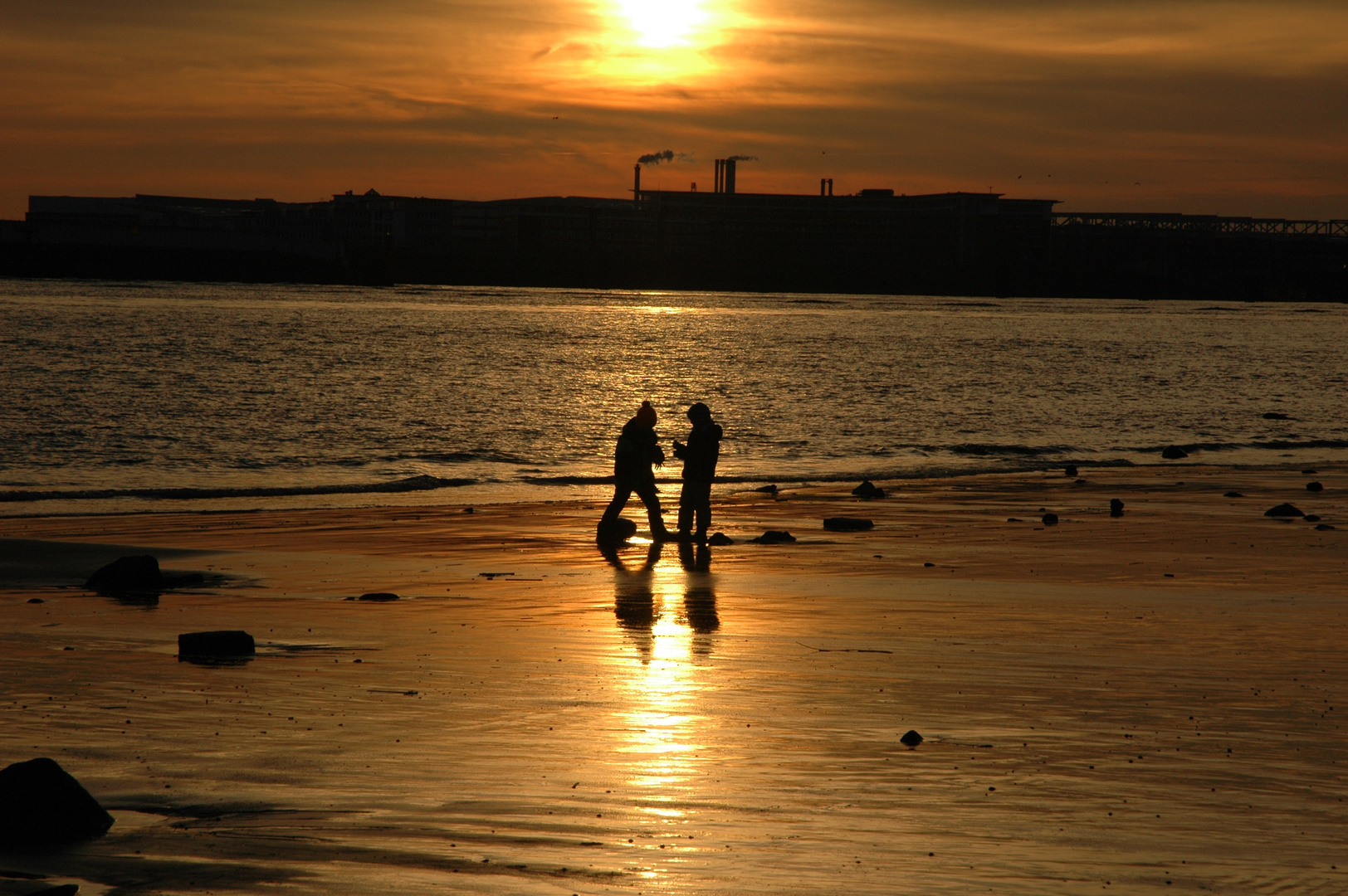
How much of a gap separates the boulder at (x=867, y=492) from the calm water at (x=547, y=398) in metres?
4.35

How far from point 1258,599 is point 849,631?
176 inches

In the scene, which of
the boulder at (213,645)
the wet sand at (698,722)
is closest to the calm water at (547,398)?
the wet sand at (698,722)

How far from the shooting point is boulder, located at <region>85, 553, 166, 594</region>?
44.9ft

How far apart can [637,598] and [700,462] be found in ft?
13.2

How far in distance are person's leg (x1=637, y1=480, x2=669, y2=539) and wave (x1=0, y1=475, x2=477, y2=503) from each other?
8.84 meters

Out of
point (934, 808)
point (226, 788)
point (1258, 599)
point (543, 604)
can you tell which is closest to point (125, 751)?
point (226, 788)

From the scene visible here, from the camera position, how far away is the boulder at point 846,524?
62.6 feet

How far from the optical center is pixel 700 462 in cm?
1731

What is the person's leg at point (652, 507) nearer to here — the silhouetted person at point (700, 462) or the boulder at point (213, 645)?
the silhouetted person at point (700, 462)

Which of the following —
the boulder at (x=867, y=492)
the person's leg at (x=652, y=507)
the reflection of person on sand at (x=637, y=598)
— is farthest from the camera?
the boulder at (x=867, y=492)

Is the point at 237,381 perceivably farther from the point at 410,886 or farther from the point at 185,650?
the point at 410,886

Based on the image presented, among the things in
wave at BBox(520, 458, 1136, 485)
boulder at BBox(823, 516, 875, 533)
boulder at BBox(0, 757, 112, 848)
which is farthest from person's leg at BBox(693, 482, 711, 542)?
boulder at BBox(0, 757, 112, 848)

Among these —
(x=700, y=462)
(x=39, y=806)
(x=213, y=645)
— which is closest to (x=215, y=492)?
(x=700, y=462)

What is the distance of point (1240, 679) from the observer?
9.95 meters
